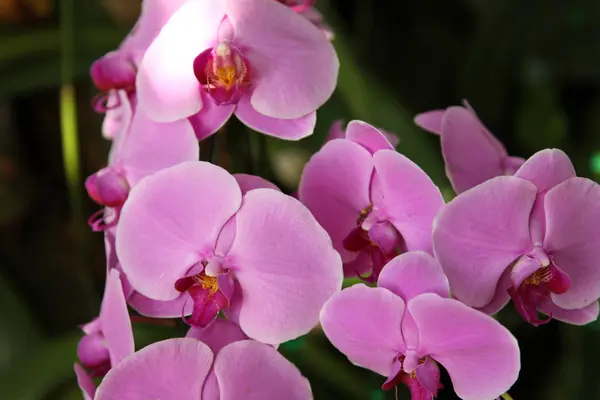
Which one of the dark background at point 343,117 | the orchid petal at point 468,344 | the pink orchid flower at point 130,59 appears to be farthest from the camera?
the dark background at point 343,117

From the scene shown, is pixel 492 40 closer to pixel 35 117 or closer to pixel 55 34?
pixel 55 34

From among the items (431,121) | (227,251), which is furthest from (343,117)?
(227,251)

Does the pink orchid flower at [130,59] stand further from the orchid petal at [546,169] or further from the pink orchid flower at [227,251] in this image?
the orchid petal at [546,169]

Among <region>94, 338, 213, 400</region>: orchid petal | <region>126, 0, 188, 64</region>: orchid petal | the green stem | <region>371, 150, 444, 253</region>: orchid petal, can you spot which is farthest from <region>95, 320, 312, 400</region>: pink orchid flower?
the green stem

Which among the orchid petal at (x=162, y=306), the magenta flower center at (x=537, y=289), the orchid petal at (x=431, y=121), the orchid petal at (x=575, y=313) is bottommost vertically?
the orchid petal at (x=162, y=306)

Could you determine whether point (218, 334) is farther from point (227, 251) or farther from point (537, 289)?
point (537, 289)

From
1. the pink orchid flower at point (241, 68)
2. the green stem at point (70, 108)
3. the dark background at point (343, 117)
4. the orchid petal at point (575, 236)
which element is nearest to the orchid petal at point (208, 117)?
the pink orchid flower at point (241, 68)

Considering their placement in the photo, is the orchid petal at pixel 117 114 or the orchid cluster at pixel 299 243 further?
the orchid petal at pixel 117 114
